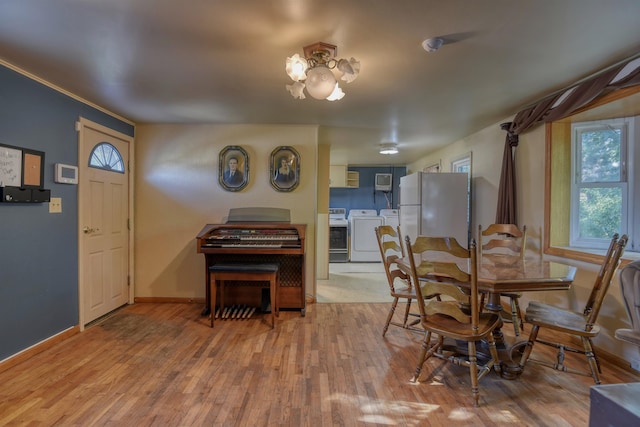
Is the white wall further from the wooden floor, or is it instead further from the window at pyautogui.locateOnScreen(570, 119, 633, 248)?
the window at pyautogui.locateOnScreen(570, 119, 633, 248)

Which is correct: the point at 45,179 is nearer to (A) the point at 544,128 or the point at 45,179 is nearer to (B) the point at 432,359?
(B) the point at 432,359

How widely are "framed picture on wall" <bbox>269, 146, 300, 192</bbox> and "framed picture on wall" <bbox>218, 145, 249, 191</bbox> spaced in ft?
1.04

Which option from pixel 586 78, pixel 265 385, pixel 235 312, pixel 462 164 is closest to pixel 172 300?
pixel 235 312

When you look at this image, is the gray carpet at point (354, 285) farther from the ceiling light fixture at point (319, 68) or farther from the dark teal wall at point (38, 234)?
the ceiling light fixture at point (319, 68)

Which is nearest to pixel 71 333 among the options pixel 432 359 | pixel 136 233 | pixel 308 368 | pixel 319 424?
pixel 136 233

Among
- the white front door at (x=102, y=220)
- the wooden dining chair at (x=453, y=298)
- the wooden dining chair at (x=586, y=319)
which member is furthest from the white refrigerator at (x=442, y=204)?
the white front door at (x=102, y=220)

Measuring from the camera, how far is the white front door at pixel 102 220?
2.99 metres

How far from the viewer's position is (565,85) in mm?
2531

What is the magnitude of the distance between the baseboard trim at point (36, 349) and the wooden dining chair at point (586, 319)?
353 cm

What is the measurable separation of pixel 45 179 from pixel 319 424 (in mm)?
2741

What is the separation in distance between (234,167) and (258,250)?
3.69ft

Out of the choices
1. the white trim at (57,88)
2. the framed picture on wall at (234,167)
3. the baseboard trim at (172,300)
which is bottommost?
the baseboard trim at (172,300)

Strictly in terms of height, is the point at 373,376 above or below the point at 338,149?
below

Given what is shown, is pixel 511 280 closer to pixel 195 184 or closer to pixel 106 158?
pixel 195 184
